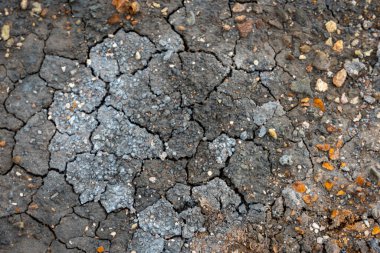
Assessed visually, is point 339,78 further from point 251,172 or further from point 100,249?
point 100,249

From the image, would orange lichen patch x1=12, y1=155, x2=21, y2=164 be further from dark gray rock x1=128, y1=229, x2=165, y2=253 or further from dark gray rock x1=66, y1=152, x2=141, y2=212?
dark gray rock x1=128, y1=229, x2=165, y2=253

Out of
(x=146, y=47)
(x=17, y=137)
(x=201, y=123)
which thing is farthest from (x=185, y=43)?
(x=17, y=137)

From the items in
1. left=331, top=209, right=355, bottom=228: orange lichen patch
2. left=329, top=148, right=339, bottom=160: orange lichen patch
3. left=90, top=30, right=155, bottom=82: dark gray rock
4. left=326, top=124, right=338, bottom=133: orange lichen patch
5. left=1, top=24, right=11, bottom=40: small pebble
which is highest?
left=1, top=24, right=11, bottom=40: small pebble

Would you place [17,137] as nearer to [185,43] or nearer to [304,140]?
[185,43]

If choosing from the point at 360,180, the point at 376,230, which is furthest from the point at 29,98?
the point at 376,230

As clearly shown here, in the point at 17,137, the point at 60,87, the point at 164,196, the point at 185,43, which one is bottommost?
the point at 164,196

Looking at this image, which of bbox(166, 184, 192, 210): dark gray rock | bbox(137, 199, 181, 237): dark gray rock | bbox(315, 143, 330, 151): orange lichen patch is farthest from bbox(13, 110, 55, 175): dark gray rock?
bbox(315, 143, 330, 151): orange lichen patch

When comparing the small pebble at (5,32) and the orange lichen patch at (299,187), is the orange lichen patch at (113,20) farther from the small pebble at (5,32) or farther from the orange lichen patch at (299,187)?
the orange lichen patch at (299,187)
